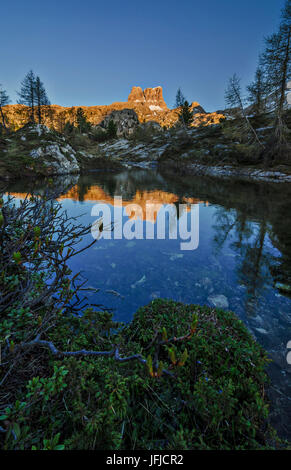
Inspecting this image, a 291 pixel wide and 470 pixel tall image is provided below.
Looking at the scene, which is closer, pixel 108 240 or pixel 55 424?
pixel 55 424

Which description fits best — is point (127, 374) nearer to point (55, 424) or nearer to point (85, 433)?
point (85, 433)

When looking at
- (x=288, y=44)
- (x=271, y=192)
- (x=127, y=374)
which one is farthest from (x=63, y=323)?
(x=288, y=44)

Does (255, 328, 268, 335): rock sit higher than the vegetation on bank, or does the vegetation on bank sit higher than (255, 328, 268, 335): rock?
the vegetation on bank

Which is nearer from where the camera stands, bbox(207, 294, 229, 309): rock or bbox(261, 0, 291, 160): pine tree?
bbox(207, 294, 229, 309): rock

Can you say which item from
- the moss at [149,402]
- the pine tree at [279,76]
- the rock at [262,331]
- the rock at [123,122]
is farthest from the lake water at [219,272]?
the rock at [123,122]

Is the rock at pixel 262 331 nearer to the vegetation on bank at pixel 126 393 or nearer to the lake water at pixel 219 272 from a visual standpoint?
the lake water at pixel 219 272

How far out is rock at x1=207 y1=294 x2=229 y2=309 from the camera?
15.8 feet

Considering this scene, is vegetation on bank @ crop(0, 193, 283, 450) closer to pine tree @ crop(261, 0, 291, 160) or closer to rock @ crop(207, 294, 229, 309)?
rock @ crop(207, 294, 229, 309)

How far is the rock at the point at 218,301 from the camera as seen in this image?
482 centimetres

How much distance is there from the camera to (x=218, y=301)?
4.98 metres

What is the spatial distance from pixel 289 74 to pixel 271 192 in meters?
18.5

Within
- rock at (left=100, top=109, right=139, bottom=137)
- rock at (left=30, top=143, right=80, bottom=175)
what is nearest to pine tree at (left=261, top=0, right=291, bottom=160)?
rock at (left=30, top=143, right=80, bottom=175)

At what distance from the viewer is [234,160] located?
3372 centimetres

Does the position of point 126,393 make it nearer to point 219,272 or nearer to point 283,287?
point 219,272
